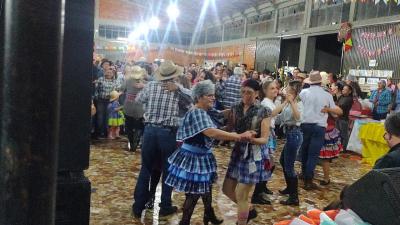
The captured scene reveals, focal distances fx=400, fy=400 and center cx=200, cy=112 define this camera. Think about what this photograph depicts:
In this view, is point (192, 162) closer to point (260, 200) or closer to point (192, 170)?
point (192, 170)

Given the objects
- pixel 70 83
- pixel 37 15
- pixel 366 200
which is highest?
pixel 37 15

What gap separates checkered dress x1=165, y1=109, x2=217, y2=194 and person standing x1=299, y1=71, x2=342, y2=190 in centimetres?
250

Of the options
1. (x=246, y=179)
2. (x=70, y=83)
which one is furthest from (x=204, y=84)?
(x=70, y=83)

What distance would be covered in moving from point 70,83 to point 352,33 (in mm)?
14367

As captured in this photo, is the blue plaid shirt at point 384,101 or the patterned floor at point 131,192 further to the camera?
the blue plaid shirt at point 384,101

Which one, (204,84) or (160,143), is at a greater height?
(204,84)

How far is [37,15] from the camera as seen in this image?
1193 mm

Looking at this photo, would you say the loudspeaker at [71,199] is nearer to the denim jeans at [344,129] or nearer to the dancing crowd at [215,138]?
the dancing crowd at [215,138]

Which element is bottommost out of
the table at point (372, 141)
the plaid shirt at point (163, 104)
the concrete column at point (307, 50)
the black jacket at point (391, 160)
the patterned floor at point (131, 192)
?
the patterned floor at point (131, 192)

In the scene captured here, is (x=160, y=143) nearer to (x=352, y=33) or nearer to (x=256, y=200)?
(x=256, y=200)

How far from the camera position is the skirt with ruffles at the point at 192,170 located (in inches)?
140

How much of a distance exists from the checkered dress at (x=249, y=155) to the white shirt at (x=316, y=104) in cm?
196

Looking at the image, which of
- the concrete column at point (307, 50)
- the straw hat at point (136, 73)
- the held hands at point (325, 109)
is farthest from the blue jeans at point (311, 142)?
the concrete column at point (307, 50)

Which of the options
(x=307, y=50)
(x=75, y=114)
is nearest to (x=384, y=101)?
(x=307, y=50)
